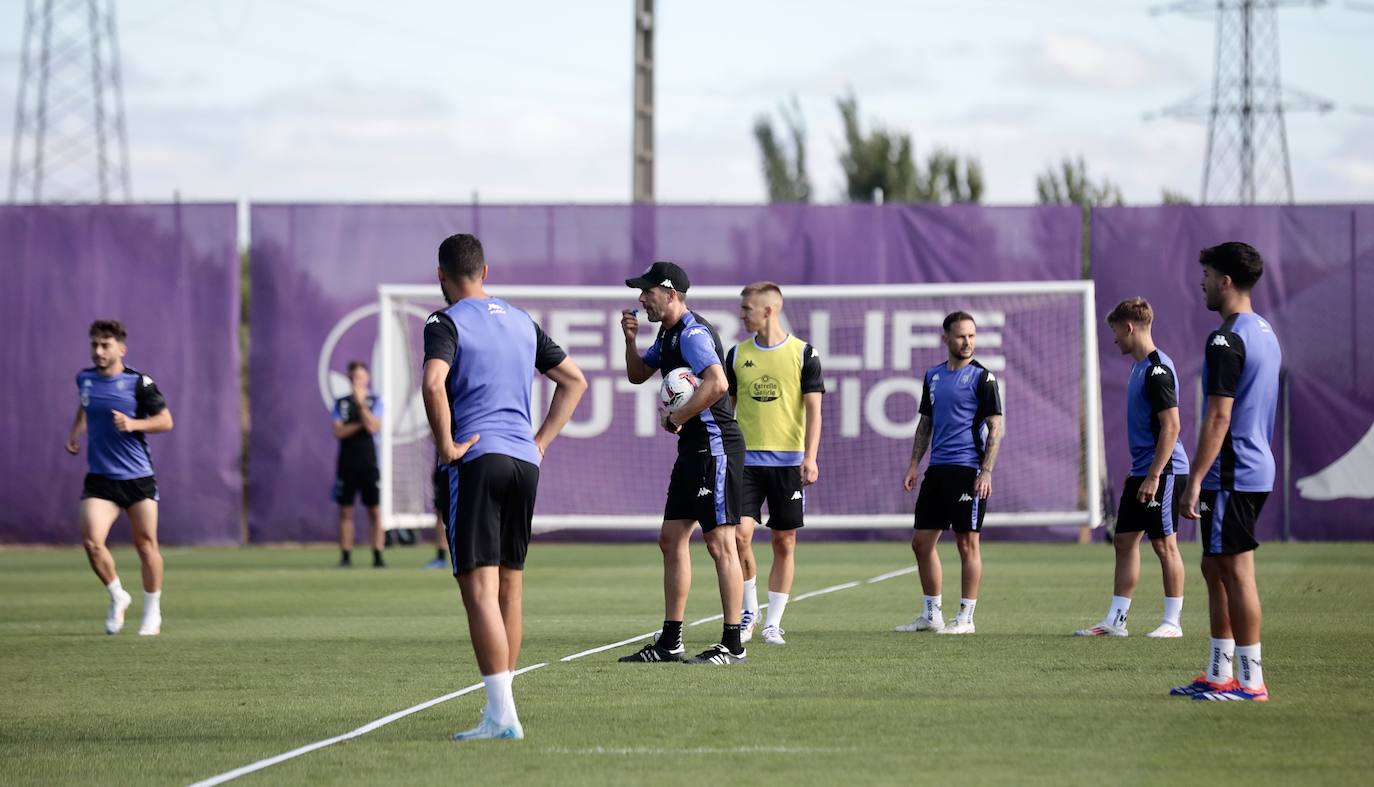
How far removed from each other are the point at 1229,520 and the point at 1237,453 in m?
0.31

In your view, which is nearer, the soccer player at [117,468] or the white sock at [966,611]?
the white sock at [966,611]

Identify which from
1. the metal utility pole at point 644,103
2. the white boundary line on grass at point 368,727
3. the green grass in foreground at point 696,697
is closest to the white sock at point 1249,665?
the green grass in foreground at point 696,697

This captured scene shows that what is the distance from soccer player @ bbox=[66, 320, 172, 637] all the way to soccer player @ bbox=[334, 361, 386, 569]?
268 inches

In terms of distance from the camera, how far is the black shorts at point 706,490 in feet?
32.2

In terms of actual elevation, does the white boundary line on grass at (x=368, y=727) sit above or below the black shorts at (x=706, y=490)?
below

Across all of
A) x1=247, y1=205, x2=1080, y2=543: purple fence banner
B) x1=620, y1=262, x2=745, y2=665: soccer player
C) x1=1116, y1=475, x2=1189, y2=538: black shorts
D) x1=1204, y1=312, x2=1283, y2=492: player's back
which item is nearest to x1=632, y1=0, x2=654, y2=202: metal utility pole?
x1=247, y1=205, x2=1080, y2=543: purple fence banner

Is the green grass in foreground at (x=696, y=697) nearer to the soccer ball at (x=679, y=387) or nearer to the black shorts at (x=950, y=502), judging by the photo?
the black shorts at (x=950, y=502)

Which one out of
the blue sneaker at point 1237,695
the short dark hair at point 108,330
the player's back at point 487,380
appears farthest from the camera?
the short dark hair at point 108,330

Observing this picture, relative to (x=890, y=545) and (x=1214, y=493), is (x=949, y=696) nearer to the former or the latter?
(x=1214, y=493)

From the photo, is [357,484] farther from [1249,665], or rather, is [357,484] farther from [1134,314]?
[1249,665]

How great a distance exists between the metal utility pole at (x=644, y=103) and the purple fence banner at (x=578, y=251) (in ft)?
3.54

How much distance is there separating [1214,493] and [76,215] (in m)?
18.6

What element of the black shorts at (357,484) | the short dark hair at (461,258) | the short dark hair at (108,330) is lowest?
the black shorts at (357,484)

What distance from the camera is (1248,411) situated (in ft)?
26.2
